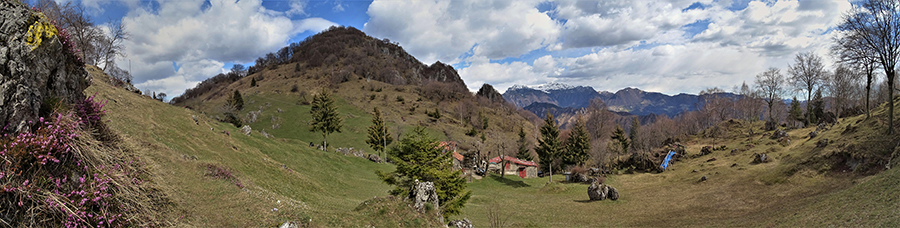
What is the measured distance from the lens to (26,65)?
5613 millimetres

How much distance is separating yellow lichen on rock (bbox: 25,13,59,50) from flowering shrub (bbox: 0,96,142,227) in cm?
127

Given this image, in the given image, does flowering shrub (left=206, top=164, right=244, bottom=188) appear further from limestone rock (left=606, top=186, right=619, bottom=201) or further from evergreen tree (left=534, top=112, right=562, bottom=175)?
evergreen tree (left=534, top=112, right=562, bottom=175)

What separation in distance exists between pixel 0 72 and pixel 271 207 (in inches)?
332

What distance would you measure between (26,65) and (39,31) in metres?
0.70

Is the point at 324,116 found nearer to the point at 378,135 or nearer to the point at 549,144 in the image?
the point at 378,135

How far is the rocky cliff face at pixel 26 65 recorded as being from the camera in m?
5.24

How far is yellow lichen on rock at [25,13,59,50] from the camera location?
574 cm

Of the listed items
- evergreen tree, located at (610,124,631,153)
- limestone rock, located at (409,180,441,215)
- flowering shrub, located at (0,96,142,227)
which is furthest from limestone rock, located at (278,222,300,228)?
evergreen tree, located at (610,124,631,153)

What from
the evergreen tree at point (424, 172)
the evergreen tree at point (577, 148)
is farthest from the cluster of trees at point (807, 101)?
the evergreen tree at point (424, 172)

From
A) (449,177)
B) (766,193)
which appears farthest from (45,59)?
(766,193)

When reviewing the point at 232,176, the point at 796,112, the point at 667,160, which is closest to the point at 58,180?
the point at 232,176

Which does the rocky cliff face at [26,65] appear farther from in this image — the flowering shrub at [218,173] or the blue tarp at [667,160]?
the blue tarp at [667,160]

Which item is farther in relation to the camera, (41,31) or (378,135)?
(378,135)

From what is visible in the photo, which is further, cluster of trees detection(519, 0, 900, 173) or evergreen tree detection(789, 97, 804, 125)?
evergreen tree detection(789, 97, 804, 125)
